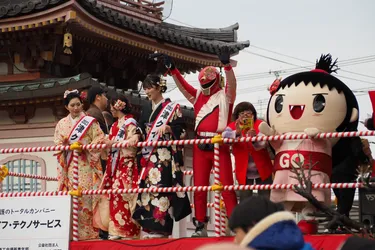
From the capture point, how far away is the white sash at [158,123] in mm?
8953

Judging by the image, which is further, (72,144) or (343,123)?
(72,144)

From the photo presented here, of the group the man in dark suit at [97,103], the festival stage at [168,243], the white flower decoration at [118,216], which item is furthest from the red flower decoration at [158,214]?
the man in dark suit at [97,103]

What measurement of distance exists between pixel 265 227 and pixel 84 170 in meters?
6.27

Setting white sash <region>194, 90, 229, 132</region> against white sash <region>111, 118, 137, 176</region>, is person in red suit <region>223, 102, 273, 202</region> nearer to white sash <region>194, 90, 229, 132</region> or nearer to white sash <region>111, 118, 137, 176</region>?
white sash <region>194, 90, 229, 132</region>

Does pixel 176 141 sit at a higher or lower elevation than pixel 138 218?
higher

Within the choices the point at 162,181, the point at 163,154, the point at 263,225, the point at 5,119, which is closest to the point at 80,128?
the point at 163,154

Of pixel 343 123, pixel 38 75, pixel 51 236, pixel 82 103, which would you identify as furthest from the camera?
pixel 38 75

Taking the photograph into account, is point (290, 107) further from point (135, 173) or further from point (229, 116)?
point (135, 173)

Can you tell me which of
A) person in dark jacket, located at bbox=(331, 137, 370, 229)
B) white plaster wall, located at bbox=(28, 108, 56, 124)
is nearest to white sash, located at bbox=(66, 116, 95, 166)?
person in dark jacket, located at bbox=(331, 137, 370, 229)

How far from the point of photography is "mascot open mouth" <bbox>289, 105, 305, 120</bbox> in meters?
8.36

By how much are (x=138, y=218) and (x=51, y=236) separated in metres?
0.93

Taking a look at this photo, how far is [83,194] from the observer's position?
910 centimetres

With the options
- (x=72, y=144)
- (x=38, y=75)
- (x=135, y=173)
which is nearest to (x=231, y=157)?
(x=135, y=173)

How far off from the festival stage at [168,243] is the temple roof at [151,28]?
5734mm
